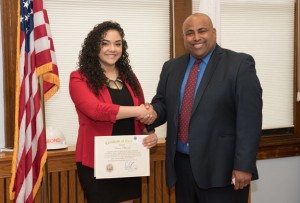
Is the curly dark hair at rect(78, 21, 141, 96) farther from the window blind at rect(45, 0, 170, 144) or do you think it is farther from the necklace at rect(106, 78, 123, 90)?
the window blind at rect(45, 0, 170, 144)

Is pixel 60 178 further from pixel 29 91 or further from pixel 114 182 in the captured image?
pixel 29 91

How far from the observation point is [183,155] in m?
2.54

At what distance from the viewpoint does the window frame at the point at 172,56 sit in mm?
3168

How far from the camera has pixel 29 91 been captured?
266 cm

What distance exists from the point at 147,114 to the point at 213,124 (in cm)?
46

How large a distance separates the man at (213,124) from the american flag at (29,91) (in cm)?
88

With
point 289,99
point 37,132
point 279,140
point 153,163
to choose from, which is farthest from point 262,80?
point 37,132

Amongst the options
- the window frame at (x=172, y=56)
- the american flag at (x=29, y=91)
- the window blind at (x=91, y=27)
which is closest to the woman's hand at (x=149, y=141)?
the american flag at (x=29, y=91)

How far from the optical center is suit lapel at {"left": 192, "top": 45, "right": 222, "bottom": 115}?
7.91 ft

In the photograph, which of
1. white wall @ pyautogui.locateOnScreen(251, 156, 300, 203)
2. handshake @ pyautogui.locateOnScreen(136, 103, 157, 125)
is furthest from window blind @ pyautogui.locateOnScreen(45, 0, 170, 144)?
white wall @ pyautogui.locateOnScreen(251, 156, 300, 203)

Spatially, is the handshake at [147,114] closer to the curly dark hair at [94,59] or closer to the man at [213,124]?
the man at [213,124]

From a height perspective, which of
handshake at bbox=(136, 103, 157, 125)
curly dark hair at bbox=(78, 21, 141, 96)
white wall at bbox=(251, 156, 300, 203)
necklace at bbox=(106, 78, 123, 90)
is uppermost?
curly dark hair at bbox=(78, 21, 141, 96)

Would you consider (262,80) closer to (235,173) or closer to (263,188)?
(263,188)

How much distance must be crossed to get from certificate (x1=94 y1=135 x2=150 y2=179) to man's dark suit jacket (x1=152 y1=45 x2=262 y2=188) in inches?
14.3
